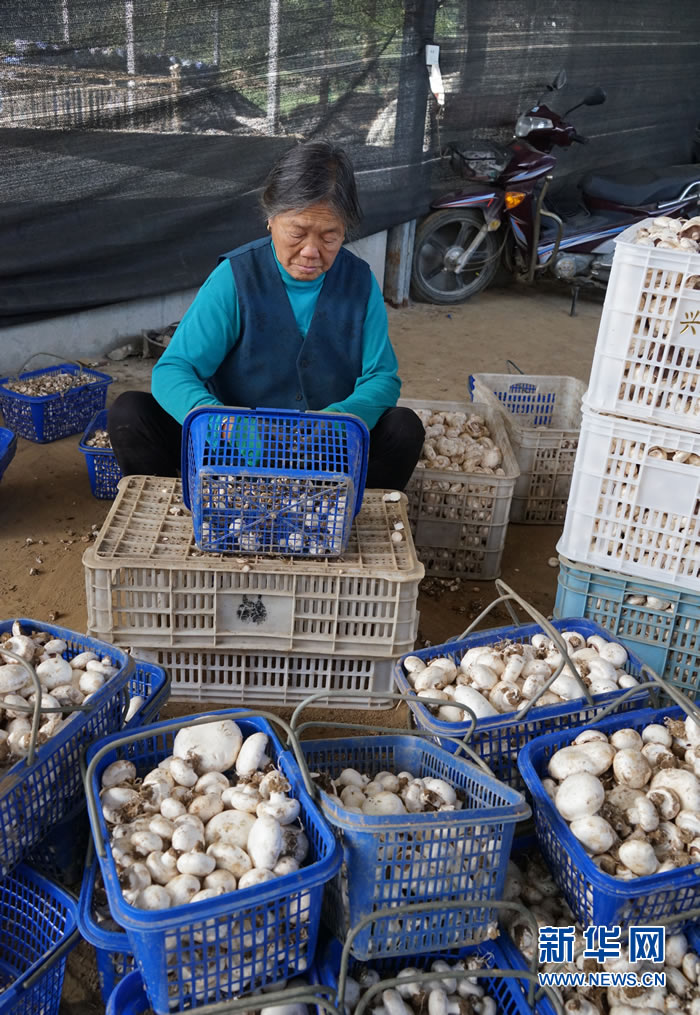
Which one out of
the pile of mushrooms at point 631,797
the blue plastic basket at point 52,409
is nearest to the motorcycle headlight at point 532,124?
the blue plastic basket at point 52,409

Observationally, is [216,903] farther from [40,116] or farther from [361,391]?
[40,116]

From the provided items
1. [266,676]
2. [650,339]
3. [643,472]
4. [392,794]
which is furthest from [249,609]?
[650,339]

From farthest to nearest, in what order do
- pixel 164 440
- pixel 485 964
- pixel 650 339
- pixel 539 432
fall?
pixel 539 432 → pixel 164 440 → pixel 650 339 → pixel 485 964

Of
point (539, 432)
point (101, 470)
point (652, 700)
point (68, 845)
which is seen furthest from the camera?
point (101, 470)

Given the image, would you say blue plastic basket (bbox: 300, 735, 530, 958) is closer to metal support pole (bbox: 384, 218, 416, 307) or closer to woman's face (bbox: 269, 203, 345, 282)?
woman's face (bbox: 269, 203, 345, 282)

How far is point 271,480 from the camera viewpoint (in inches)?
87.6

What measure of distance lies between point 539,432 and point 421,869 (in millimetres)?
2292

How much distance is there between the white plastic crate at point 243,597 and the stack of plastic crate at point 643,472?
53 cm

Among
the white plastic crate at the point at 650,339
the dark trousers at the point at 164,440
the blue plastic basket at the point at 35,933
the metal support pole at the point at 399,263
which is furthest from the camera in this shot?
the metal support pole at the point at 399,263

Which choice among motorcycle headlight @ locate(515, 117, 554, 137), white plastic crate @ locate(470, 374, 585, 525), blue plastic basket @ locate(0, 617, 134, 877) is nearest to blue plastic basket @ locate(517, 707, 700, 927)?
blue plastic basket @ locate(0, 617, 134, 877)

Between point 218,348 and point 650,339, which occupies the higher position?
point 650,339

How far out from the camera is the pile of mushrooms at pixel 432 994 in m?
1.53

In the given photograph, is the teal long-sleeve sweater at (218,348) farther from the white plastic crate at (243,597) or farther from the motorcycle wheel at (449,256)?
the motorcycle wheel at (449,256)

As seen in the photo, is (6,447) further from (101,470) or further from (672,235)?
(672,235)
